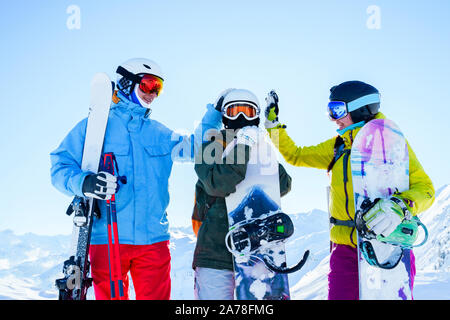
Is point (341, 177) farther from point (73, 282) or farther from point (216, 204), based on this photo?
point (73, 282)

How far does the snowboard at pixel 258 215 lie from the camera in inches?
140

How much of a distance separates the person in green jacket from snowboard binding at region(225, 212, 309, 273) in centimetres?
13

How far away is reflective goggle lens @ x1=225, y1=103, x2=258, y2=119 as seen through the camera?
13.1 ft

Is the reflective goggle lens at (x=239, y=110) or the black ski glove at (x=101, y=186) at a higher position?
the reflective goggle lens at (x=239, y=110)

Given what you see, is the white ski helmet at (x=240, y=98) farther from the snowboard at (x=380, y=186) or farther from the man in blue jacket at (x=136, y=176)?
the snowboard at (x=380, y=186)

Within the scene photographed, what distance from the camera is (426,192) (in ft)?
12.5

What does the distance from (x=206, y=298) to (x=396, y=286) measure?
167 cm

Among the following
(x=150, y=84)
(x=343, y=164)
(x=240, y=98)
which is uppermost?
(x=150, y=84)

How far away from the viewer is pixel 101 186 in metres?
3.71

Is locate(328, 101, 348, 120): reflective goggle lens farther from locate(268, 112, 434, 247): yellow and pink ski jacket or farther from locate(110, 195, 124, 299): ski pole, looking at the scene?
locate(110, 195, 124, 299): ski pole

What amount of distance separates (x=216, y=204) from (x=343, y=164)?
1.37 meters

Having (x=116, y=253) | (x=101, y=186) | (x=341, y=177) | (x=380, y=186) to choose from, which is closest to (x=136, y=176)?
(x=101, y=186)

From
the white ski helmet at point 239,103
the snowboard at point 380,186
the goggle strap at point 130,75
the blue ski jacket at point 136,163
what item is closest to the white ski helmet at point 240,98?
the white ski helmet at point 239,103
